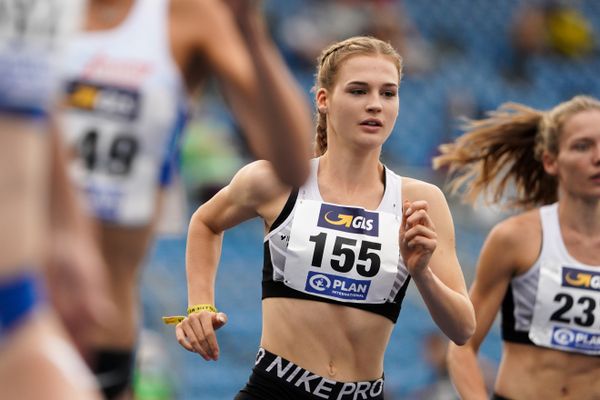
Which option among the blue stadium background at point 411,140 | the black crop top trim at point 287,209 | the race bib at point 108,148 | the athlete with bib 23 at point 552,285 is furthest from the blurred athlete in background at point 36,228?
the blue stadium background at point 411,140

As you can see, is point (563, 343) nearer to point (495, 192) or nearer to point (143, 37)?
point (495, 192)

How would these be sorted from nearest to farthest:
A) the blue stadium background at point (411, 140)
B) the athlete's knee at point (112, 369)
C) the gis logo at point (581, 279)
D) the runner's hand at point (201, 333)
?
the athlete's knee at point (112, 369) → the runner's hand at point (201, 333) → the gis logo at point (581, 279) → the blue stadium background at point (411, 140)

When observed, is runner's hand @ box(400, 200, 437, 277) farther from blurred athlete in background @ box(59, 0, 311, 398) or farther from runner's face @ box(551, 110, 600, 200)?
runner's face @ box(551, 110, 600, 200)

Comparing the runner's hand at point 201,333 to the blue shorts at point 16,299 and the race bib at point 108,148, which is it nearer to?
the race bib at point 108,148

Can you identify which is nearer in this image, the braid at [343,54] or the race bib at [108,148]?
the race bib at [108,148]

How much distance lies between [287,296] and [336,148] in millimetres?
672

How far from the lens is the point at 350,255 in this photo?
5.20 meters

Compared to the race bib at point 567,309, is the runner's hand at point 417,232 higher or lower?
higher

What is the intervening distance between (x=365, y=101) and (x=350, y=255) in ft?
2.06

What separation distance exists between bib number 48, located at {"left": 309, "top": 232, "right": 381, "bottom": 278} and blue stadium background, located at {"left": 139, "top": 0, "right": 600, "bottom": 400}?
303cm

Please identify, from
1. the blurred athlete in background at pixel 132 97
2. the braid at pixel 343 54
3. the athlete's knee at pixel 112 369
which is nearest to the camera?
the blurred athlete in background at pixel 132 97

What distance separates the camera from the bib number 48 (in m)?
Result: 5.18

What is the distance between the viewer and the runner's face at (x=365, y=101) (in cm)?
521

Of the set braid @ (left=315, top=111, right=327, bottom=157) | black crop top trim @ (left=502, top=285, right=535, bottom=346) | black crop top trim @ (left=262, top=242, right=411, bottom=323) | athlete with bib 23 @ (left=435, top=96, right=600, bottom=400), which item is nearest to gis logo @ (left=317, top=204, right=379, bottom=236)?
black crop top trim @ (left=262, top=242, right=411, bottom=323)
